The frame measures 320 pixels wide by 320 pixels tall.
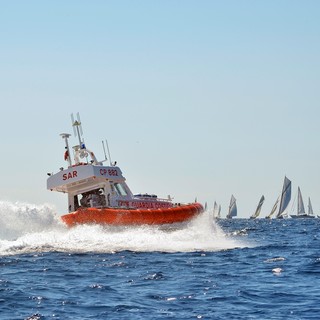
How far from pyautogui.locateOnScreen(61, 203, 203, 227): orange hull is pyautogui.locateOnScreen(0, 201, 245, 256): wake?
0.27 meters

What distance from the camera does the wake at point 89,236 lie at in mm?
27875

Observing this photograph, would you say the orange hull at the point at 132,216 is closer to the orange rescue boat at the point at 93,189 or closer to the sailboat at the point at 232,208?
the orange rescue boat at the point at 93,189

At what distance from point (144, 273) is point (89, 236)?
1115 cm

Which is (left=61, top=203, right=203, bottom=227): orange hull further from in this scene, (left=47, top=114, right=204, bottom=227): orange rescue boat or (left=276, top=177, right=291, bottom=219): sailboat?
(left=276, top=177, right=291, bottom=219): sailboat

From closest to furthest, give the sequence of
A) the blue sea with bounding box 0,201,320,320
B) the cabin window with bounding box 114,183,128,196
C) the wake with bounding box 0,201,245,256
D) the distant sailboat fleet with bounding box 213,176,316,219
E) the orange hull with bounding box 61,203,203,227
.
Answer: the blue sea with bounding box 0,201,320,320, the wake with bounding box 0,201,245,256, the orange hull with bounding box 61,203,203,227, the cabin window with bounding box 114,183,128,196, the distant sailboat fleet with bounding box 213,176,316,219

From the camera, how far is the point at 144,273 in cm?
2008

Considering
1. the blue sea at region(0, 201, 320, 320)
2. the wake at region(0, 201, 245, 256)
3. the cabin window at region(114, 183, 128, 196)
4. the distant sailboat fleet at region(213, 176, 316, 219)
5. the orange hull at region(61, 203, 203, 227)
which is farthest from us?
the distant sailboat fleet at region(213, 176, 316, 219)

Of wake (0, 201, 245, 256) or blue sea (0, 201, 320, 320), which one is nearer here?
blue sea (0, 201, 320, 320)

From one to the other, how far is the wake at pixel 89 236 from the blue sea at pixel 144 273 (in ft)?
0.15

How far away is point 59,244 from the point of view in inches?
1153

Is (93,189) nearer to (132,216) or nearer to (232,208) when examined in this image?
(132,216)

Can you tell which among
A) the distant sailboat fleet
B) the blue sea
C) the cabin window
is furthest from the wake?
the distant sailboat fleet

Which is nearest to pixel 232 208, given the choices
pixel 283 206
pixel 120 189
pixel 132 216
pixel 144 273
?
pixel 283 206

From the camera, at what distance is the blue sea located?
47.8 ft
